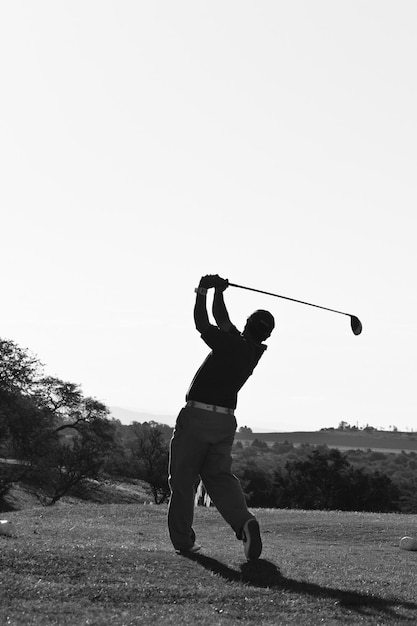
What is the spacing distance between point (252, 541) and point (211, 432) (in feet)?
3.65

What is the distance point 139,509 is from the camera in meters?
20.0

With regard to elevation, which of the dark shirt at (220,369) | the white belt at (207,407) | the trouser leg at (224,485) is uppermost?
the dark shirt at (220,369)

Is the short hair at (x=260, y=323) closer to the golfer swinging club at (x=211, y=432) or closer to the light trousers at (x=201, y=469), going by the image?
the golfer swinging club at (x=211, y=432)

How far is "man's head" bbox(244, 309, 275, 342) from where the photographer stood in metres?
9.75

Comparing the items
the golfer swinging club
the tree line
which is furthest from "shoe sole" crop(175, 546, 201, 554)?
the tree line

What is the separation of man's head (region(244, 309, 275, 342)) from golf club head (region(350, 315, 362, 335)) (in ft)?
8.16

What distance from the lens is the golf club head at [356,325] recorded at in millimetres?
12023

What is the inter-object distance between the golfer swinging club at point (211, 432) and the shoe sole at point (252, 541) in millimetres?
13

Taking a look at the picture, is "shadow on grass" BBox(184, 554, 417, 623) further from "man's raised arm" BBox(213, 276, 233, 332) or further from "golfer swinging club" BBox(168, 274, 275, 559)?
"man's raised arm" BBox(213, 276, 233, 332)

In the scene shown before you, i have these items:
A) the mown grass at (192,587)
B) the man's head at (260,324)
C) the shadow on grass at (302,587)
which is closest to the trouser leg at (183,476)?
the mown grass at (192,587)

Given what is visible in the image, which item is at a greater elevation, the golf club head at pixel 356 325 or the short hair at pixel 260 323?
the golf club head at pixel 356 325

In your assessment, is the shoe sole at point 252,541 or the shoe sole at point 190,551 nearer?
the shoe sole at point 252,541

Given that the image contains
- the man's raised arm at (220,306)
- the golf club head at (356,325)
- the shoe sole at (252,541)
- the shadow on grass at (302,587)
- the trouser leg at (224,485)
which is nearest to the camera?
the shadow on grass at (302,587)

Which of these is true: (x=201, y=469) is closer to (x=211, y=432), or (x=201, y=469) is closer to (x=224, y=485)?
(x=224, y=485)
